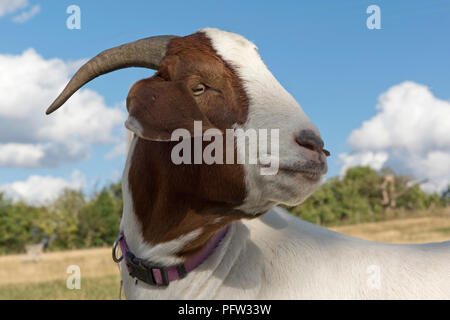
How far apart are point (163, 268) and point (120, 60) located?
63.0 inches

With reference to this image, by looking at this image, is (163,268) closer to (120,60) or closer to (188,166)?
(188,166)

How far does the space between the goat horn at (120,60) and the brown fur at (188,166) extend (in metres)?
0.12

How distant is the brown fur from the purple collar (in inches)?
3.4

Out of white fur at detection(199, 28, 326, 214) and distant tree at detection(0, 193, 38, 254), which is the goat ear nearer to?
white fur at detection(199, 28, 326, 214)

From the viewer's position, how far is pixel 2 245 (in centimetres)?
5697

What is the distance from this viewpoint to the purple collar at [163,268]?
319cm

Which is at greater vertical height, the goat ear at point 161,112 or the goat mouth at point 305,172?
the goat ear at point 161,112

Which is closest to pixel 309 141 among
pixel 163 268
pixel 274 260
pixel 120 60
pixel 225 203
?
pixel 225 203

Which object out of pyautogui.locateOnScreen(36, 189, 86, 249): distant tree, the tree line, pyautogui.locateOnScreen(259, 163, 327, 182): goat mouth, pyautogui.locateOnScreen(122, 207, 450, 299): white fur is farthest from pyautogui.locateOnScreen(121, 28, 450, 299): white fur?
pyautogui.locateOnScreen(36, 189, 86, 249): distant tree

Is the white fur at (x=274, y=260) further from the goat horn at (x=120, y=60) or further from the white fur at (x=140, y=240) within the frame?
the goat horn at (x=120, y=60)

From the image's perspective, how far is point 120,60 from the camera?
10.7 ft

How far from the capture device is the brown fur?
2.77m

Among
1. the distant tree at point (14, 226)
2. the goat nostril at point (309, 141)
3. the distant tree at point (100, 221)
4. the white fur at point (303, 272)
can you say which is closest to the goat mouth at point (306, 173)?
the goat nostril at point (309, 141)
